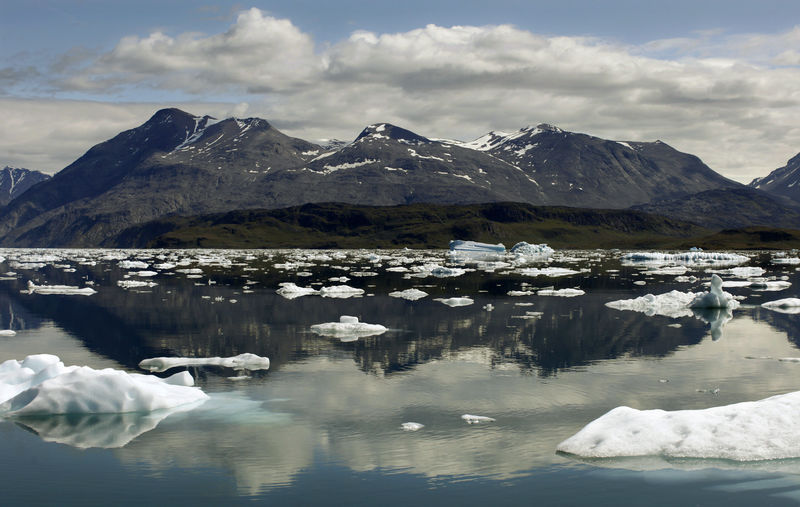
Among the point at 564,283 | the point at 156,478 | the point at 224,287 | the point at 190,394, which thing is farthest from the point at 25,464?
the point at 564,283

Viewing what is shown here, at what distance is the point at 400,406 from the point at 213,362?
9.41 metres

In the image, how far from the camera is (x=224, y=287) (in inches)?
2383

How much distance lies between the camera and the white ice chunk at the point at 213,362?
24.8 m

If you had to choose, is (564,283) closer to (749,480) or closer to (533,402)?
(533,402)

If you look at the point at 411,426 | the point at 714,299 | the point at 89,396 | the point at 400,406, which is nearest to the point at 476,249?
the point at 714,299

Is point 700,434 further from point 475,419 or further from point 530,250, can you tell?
Answer: point 530,250

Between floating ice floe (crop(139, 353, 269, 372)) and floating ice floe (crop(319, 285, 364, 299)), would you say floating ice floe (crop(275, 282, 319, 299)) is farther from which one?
floating ice floe (crop(139, 353, 269, 372))

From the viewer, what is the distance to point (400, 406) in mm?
19297

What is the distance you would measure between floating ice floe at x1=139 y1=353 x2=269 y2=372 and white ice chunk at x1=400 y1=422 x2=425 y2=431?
9.04m

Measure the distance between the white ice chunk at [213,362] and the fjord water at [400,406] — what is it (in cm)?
65

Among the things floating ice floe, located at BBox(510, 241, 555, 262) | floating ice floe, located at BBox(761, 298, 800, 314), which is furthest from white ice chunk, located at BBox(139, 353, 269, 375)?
floating ice floe, located at BBox(510, 241, 555, 262)

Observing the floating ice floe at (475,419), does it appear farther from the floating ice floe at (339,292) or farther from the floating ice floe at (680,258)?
the floating ice floe at (680,258)

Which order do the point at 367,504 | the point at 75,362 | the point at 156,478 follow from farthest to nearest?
the point at 75,362 < the point at 156,478 < the point at 367,504

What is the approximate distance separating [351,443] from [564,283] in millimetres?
50829
